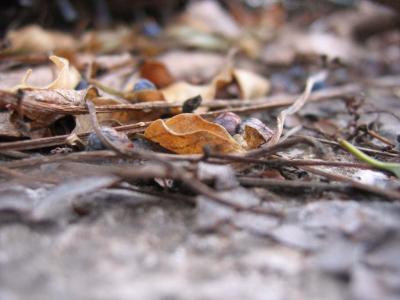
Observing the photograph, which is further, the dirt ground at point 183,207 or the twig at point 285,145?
the twig at point 285,145

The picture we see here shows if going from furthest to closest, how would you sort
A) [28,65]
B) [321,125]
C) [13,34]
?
[13,34] → [28,65] → [321,125]

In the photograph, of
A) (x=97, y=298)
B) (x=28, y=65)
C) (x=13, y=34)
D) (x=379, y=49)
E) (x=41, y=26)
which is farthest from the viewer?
(x=379, y=49)

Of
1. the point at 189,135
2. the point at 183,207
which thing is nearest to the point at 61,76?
the point at 189,135

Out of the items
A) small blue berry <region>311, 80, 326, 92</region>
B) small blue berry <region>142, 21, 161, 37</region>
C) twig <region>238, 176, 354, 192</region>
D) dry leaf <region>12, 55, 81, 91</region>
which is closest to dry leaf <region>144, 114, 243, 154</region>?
twig <region>238, 176, 354, 192</region>

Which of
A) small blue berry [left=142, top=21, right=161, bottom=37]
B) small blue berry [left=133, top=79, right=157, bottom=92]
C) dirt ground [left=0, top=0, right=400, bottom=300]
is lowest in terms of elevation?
dirt ground [left=0, top=0, right=400, bottom=300]

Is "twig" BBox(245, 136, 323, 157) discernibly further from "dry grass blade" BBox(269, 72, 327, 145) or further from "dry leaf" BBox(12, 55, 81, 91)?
"dry leaf" BBox(12, 55, 81, 91)

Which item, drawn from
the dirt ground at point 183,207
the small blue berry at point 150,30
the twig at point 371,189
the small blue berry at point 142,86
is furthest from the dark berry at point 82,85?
the small blue berry at point 150,30

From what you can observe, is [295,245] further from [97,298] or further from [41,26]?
[41,26]

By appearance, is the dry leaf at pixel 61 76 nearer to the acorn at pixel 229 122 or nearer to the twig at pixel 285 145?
the acorn at pixel 229 122

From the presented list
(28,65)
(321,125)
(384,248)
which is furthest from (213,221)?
(28,65)
